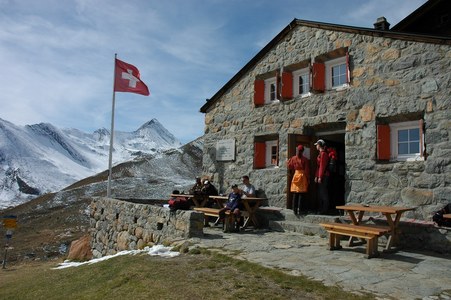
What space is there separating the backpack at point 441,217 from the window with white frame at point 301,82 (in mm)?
4851

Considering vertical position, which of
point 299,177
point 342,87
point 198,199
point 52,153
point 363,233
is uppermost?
point 52,153

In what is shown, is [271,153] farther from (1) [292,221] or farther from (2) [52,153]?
(2) [52,153]

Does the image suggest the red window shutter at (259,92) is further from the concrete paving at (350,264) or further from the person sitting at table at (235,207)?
the concrete paving at (350,264)

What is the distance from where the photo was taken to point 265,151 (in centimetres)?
1140

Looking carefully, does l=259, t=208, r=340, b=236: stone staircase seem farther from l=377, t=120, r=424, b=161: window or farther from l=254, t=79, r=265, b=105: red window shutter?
l=254, t=79, r=265, b=105: red window shutter

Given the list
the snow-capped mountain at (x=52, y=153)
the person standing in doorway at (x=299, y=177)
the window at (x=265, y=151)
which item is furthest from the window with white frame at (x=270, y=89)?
the snow-capped mountain at (x=52, y=153)

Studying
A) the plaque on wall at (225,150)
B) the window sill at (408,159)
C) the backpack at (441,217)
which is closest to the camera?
the backpack at (441,217)

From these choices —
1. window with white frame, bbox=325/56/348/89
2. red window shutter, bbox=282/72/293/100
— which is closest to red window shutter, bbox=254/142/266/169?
red window shutter, bbox=282/72/293/100

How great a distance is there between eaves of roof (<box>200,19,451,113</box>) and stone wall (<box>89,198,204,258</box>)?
4.88m

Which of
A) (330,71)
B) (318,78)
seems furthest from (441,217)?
(330,71)

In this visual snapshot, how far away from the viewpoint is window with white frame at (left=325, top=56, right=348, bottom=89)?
377 inches

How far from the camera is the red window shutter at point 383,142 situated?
8203 mm

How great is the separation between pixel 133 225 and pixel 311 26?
749cm

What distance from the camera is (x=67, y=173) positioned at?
93062mm
